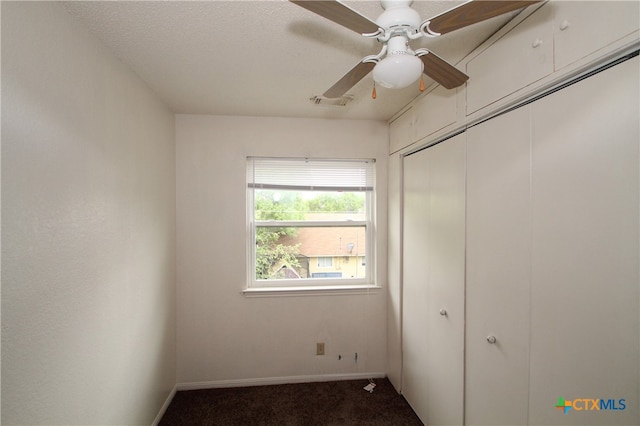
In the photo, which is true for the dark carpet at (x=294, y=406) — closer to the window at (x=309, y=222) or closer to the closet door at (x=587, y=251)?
the window at (x=309, y=222)

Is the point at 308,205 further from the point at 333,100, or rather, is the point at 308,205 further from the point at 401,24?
the point at 401,24

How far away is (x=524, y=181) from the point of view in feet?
3.94

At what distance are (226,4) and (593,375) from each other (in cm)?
196

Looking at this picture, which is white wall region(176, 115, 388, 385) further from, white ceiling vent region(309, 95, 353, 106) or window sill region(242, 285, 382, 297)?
white ceiling vent region(309, 95, 353, 106)

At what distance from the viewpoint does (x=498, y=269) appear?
135 cm

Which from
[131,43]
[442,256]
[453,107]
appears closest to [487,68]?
[453,107]

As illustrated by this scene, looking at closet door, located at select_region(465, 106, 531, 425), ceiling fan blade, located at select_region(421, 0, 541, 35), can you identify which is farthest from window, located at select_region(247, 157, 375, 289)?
ceiling fan blade, located at select_region(421, 0, 541, 35)

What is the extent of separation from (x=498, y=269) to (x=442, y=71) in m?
0.96

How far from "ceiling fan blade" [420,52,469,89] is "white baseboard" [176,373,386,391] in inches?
98.7

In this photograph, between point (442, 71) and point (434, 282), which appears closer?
point (442, 71)

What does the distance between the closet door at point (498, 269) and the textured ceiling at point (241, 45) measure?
0.56 metres

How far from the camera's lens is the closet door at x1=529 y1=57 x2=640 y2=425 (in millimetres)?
851

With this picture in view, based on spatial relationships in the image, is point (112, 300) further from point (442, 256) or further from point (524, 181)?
point (524, 181)

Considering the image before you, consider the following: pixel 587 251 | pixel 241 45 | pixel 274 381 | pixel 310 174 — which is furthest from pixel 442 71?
pixel 274 381
